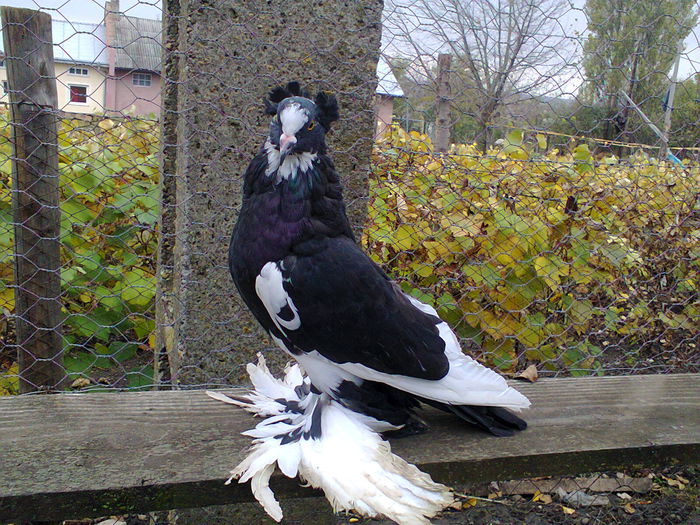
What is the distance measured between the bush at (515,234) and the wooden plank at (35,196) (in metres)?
1.17

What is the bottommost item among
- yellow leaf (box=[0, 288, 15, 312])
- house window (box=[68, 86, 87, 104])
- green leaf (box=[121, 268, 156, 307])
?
yellow leaf (box=[0, 288, 15, 312])

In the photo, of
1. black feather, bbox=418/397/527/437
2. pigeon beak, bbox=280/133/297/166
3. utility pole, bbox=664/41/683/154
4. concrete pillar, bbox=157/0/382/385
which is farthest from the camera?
utility pole, bbox=664/41/683/154

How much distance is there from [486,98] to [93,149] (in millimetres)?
1649

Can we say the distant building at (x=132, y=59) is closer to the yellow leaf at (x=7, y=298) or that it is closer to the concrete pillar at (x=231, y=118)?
the concrete pillar at (x=231, y=118)

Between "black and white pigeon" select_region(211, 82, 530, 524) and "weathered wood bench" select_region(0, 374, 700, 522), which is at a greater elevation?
"black and white pigeon" select_region(211, 82, 530, 524)

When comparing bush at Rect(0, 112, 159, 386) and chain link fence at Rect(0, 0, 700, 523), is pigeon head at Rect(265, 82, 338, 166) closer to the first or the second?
chain link fence at Rect(0, 0, 700, 523)

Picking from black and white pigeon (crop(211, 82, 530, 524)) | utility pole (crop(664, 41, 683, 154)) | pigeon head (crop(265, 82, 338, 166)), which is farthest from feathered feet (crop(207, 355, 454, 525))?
utility pole (crop(664, 41, 683, 154))

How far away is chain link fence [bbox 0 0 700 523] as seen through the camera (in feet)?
6.30

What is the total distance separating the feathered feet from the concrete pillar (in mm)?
495

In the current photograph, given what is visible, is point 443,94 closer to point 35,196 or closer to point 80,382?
point 35,196

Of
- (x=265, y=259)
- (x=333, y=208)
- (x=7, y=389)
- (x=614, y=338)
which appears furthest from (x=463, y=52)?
(x=7, y=389)

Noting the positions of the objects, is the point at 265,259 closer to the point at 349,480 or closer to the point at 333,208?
the point at 333,208

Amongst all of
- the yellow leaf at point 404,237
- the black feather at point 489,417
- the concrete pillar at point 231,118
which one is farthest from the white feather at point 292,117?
the yellow leaf at point 404,237

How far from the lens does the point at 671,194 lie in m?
2.67
